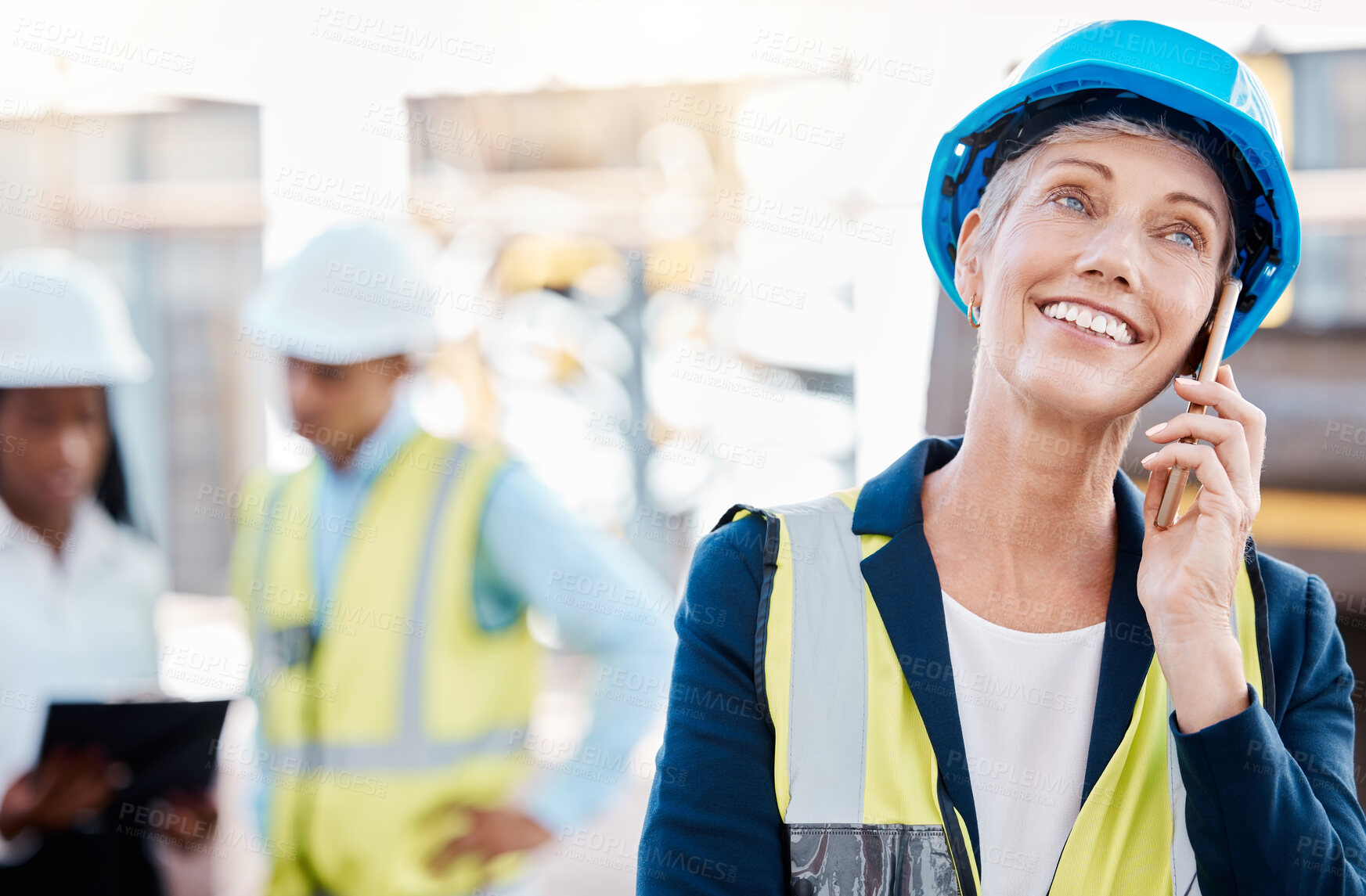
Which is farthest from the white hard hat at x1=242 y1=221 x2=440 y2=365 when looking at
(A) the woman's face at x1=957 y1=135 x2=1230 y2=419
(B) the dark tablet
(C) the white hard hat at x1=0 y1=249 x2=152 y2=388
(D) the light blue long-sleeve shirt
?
(A) the woman's face at x1=957 y1=135 x2=1230 y2=419

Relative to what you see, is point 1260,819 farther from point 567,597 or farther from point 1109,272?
point 567,597

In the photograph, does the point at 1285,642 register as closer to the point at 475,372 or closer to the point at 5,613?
the point at 5,613

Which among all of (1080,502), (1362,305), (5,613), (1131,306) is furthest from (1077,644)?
(1362,305)

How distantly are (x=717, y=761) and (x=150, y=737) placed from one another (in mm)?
1835

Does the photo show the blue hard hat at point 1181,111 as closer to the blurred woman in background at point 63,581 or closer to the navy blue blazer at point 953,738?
the navy blue blazer at point 953,738

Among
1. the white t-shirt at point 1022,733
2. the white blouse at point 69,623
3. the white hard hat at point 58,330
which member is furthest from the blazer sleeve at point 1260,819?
the white hard hat at point 58,330

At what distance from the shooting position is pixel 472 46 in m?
6.03

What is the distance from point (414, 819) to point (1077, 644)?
1.50m

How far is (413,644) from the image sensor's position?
7.50 feet

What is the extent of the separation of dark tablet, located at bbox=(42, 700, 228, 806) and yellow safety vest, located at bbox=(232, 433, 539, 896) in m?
0.14

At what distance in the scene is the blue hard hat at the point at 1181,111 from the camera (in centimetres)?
125

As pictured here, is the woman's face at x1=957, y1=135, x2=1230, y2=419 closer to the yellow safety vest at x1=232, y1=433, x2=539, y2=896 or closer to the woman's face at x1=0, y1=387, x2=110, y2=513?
the yellow safety vest at x1=232, y1=433, x2=539, y2=896

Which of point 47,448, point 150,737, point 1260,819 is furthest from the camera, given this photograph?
point 47,448

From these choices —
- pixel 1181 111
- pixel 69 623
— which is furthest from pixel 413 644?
pixel 1181 111
